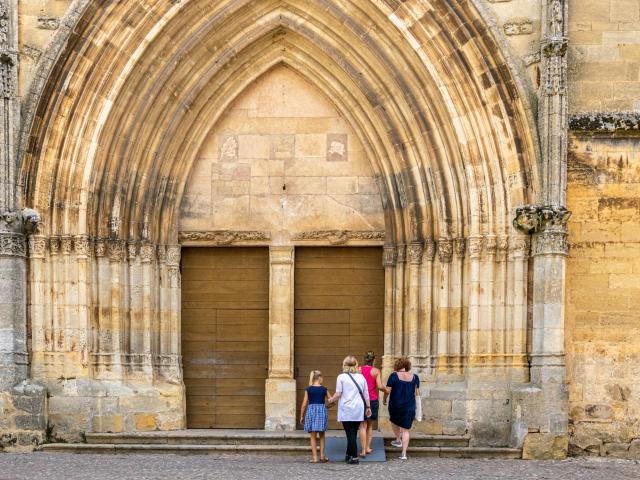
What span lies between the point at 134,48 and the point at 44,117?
1650 millimetres

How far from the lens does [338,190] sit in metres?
17.2

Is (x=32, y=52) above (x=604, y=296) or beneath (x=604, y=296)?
above

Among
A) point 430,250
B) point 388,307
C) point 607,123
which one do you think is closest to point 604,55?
point 607,123

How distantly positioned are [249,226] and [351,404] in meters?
4.25

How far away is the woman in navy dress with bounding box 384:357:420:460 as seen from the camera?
14523 millimetres

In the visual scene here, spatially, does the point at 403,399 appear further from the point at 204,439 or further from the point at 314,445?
the point at 204,439

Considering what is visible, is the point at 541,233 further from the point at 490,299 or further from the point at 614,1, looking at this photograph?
the point at 614,1

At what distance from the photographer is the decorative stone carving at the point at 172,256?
55.9ft

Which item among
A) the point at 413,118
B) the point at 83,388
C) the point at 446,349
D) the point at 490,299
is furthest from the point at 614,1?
the point at 83,388

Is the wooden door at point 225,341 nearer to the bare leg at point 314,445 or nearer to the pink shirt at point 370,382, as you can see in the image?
the pink shirt at point 370,382

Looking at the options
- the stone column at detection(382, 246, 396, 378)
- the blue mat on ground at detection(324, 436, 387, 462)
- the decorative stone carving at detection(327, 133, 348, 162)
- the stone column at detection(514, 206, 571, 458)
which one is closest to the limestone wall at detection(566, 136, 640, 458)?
the stone column at detection(514, 206, 571, 458)

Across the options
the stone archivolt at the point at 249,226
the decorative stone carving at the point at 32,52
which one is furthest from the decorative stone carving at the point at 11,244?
the decorative stone carving at the point at 32,52

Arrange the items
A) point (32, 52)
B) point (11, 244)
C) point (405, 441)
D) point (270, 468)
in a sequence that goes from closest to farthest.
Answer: point (270, 468), point (405, 441), point (11, 244), point (32, 52)

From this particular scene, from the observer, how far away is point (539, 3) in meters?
15.1
